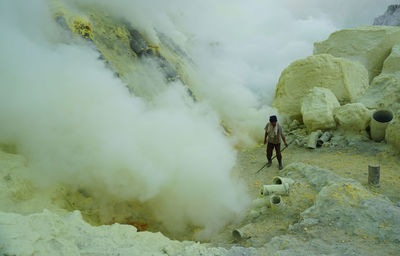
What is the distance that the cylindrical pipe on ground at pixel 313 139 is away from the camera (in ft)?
20.7

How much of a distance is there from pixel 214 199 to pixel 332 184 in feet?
5.68

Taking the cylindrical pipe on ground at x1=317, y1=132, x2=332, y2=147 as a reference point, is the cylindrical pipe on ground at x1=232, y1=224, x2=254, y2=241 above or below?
below

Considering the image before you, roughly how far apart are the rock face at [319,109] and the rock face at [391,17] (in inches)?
643

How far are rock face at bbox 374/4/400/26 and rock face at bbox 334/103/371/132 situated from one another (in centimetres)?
1692

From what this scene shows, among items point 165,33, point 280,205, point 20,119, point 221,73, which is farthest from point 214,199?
point 221,73

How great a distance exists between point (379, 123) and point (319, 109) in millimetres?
1454

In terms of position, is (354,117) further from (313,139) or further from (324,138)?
(313,139)

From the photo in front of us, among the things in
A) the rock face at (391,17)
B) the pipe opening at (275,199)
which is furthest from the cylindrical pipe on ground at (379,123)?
the rock face at (391,17)

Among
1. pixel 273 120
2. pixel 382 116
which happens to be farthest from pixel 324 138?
pixel 273 120

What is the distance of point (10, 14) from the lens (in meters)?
3.75

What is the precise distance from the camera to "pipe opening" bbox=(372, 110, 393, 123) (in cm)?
564

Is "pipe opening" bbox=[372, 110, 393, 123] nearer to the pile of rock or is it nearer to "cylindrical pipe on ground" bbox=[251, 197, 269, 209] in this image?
the pile of rock

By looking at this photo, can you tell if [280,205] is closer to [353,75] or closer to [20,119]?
[20,119]

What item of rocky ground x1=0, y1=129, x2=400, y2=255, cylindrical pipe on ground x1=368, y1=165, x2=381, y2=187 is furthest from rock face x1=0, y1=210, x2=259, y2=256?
cylindrical pipe on ground x1=368, y1=165, x2=381, y2=187
